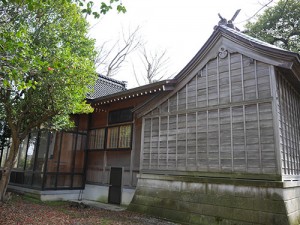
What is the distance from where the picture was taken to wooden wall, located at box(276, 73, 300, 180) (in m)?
7.41

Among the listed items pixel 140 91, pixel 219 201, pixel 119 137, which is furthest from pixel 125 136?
pixel 219 201

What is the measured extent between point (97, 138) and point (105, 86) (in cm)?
426

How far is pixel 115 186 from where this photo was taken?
472 inches

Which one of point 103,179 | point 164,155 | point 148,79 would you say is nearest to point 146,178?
point 164,155

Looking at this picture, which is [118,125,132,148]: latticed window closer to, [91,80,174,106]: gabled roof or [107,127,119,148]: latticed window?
[107,127,119,148]: latticed window

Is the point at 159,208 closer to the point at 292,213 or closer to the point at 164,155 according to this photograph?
the point at 164,155

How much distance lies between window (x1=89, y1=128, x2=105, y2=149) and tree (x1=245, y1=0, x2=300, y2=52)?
12396 mm

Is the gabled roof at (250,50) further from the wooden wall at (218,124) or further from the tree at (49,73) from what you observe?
the tree at (49,73)

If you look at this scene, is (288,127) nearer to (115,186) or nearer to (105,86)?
(115,186)

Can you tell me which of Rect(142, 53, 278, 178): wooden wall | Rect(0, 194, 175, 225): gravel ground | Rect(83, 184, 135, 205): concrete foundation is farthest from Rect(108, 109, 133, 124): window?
Rect(0, 194, 175, 225): gravel ground

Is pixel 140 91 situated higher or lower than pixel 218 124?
higher

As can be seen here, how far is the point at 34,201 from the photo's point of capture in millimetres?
11297

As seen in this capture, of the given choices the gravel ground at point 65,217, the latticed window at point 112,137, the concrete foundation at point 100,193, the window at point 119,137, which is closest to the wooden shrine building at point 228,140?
the gravel ground at point 65,217

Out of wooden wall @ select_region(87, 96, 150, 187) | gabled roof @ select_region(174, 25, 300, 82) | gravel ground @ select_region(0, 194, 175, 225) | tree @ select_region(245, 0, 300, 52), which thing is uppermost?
tree @ select_region(245, 0, 300, 52)
